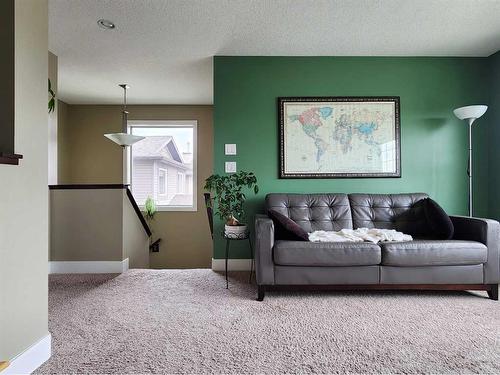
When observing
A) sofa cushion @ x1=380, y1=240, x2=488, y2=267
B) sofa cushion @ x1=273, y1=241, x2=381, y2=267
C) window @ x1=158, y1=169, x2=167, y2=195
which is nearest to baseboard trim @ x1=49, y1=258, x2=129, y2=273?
sofa cushion @ x1=273, y1=241, x2=381, y2=267

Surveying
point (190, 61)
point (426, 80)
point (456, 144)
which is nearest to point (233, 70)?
point (190, 61)

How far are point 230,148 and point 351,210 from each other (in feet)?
4.77

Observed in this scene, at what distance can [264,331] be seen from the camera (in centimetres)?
191

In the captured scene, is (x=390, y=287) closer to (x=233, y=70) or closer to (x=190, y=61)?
(x=233, y=70)

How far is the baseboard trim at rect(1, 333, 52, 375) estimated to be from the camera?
1.38 metres

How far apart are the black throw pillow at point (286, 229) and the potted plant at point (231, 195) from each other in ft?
1.13

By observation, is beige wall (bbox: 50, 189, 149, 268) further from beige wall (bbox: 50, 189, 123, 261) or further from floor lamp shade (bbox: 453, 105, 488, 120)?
floor lamp shade (bbox: 453, 105, 488, 120)

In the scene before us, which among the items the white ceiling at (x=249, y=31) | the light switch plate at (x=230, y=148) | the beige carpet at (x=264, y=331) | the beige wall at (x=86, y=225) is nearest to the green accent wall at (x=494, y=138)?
the white ceiling at (x=249, y=31)

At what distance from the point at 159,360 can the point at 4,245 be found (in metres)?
0.91

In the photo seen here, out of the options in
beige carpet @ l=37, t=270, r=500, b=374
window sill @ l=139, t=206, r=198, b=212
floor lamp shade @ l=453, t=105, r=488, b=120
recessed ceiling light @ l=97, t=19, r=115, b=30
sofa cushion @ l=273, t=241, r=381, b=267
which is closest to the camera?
beige carpet @ l=37, t=270, r=500, b=374

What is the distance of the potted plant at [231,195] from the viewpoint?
9.61 ft

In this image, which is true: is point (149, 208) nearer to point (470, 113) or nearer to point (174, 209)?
point (174, 209)

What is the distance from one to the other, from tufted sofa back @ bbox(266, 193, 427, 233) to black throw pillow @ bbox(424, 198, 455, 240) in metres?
0.17

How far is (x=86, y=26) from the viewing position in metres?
2.80
